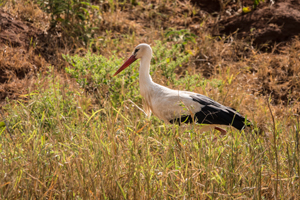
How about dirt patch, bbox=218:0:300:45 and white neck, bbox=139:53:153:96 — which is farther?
dirt patch, bbox=218:0:300:45

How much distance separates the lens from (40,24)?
5.58 m

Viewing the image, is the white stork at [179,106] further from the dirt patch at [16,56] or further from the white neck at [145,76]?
the dirt patch at [16,56]

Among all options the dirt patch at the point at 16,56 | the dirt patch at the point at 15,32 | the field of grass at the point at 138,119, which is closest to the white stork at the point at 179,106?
the field of grass at the point at 138,119

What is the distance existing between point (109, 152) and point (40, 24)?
12.4 feet

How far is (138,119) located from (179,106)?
25.5 inches

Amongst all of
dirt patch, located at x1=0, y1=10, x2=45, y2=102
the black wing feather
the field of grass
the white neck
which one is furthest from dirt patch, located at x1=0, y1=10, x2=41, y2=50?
the black wing feather

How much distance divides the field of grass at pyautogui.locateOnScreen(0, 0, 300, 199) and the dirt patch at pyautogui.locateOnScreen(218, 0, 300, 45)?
0.94ft

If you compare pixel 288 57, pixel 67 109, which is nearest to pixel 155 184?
pixel 67 109

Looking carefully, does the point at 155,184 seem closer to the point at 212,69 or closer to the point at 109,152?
the point at 109,152

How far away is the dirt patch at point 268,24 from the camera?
5.80 meters

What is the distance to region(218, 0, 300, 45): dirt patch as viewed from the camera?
5.80 metres

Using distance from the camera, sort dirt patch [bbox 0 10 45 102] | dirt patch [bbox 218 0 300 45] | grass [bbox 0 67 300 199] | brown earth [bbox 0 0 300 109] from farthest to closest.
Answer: dirt patch [bbox 218 0 300 45] < brown earth [bbox 0 0 300 109] < dirt patch [bbox 0 10 45 102] < grass [bbox 0 67 300 199]

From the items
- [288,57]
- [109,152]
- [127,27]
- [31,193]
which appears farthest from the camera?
[127,27]

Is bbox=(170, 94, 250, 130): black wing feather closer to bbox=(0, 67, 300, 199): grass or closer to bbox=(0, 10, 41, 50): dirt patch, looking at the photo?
bbox=(0, 67, 300, 199): grass
